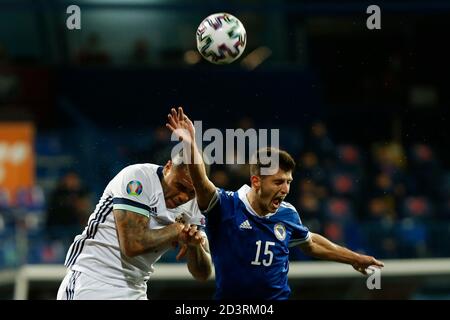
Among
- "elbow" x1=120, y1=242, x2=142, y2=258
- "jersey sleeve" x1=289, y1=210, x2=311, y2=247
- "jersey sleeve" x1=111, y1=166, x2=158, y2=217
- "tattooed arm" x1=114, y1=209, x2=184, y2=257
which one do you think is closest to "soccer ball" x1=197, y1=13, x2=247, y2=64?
"jersey sleeve" x1=111, y1=166, x2=158, y2=217

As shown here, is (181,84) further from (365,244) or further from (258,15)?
(365,244)

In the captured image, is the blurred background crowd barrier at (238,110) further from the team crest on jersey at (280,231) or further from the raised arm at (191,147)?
the raised arm at (191,147)

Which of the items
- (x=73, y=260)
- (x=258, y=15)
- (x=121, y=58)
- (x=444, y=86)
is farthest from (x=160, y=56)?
(x=73, y=260)

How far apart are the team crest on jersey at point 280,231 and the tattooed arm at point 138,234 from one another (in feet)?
2.52

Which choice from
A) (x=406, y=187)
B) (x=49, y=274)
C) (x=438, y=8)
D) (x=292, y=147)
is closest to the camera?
(x=49, y=274)

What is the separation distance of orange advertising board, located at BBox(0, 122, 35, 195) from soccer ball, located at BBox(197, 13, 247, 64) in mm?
10517

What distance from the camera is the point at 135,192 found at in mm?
6062

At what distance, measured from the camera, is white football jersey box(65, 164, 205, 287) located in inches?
240

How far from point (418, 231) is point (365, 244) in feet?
2.98

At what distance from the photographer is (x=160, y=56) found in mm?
17766

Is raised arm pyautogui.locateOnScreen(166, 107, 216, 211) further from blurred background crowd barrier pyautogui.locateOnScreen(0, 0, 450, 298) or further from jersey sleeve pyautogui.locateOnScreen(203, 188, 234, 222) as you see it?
blurred background crowd barrier pyautogui.locateOnScreen(0, 0, 450, 298)

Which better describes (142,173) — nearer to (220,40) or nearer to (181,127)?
(181,127)

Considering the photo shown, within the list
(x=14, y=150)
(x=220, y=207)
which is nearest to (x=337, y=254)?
(x=220, y=207)
